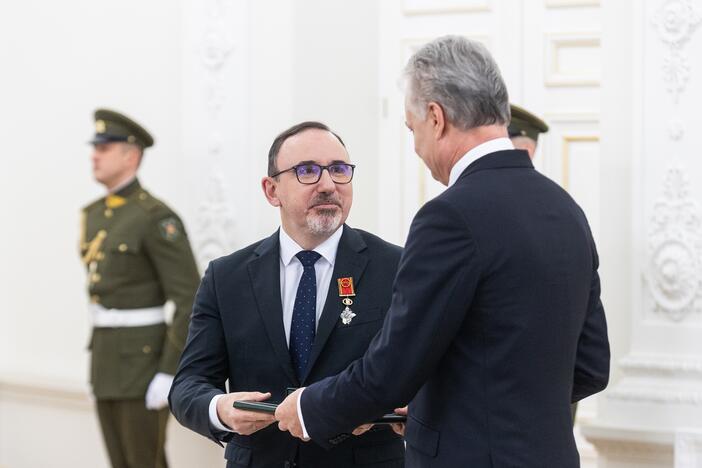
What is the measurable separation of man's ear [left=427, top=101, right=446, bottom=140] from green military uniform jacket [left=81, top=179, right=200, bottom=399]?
2242mm

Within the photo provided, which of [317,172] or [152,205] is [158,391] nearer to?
[152,205]

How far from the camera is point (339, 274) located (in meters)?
→ 2.24

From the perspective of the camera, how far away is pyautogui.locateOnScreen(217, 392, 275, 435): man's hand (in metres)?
2.04

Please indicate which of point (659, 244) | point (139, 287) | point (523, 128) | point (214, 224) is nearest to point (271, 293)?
point (523, 128)

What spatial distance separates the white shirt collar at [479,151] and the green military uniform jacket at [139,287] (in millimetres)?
2234

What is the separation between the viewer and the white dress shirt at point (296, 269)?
2258 millimetres

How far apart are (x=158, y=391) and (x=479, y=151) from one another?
2.36 m

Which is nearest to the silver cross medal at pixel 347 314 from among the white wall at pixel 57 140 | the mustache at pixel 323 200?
the mustache at pixel 323 200

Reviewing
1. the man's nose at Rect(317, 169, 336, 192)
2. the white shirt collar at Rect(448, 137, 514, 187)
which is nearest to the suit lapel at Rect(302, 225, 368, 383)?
the man's nose at Rect(317, 169, 336, 192)

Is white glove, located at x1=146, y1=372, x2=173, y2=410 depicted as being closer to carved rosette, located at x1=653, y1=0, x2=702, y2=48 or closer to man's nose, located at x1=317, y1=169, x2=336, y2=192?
man's nose, located at x1=317, y1=169, x2=336, y2=192

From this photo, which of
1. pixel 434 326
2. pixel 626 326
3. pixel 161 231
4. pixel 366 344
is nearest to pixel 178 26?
pixel 161 231

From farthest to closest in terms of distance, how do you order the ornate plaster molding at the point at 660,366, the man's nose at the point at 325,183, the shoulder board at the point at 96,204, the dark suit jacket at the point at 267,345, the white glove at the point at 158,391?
1. the shoulder board at the point at 96,204
2. the white glove at the point at 158,391
3. the ornate plaster molding at the point at 660,366
4. the man's nose at the point at 325,183
5. the dark suit jacket at the point at 267,345

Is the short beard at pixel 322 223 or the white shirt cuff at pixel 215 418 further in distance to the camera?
the short beard at pixel 322 223

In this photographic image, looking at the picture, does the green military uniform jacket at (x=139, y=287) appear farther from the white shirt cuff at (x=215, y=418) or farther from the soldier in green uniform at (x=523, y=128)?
the white shirt cuff at (x=215, y=418)
